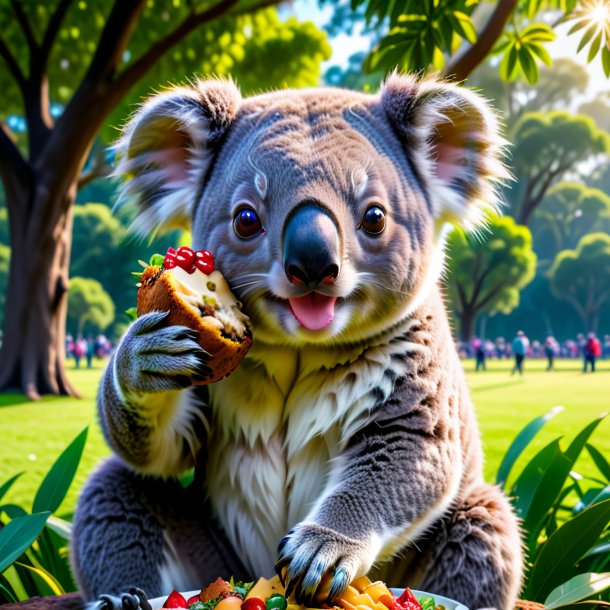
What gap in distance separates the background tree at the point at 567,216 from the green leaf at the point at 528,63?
55.4 ft

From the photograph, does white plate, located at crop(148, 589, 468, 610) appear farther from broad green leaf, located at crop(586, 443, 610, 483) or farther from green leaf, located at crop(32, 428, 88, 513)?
broad green leaf, located at crop(586, 443, 610, 483)

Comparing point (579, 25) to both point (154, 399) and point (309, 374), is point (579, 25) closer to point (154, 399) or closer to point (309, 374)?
point (309, 374)

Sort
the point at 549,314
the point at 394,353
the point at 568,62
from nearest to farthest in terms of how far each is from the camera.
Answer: the point at 394,353 → the point at 549,314 → the point at 568,62

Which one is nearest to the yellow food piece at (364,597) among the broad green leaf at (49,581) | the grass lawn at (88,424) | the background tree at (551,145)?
the broad green leaf at (49,581)

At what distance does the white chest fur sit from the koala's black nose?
239 mm

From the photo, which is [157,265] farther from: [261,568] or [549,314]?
[549,314]

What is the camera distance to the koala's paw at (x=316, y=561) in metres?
1.00

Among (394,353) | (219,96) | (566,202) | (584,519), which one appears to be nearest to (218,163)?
(219,96)

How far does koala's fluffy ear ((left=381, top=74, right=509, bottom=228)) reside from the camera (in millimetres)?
1298

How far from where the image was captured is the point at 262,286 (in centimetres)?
112

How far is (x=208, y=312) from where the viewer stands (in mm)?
1085

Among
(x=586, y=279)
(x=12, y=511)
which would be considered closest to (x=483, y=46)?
(x=12, y=511)

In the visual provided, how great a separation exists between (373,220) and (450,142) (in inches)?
14.4

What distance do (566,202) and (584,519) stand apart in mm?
18446
